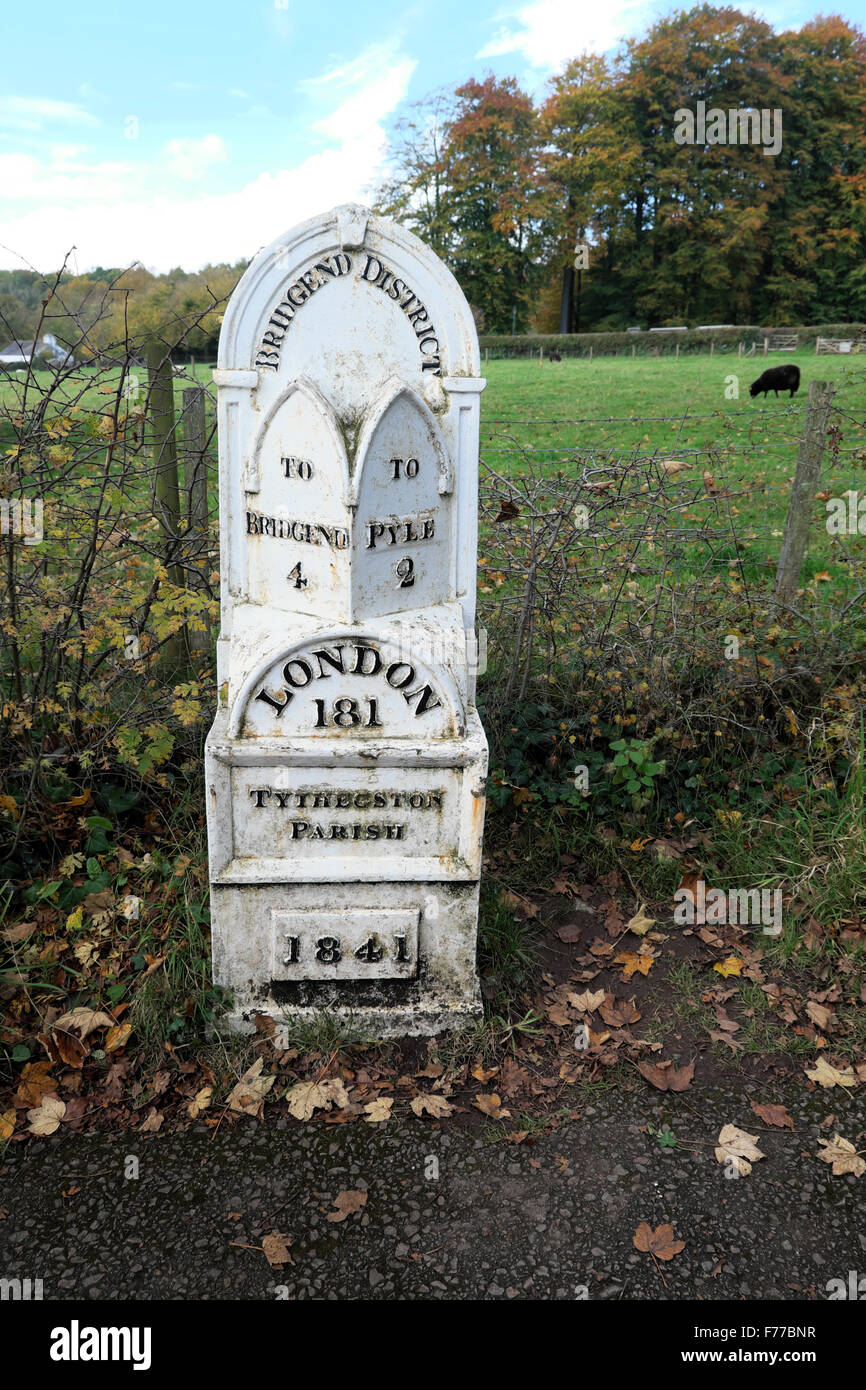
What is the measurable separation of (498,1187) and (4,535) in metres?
2.92

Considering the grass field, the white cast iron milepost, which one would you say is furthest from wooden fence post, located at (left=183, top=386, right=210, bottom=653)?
the white cast iron milepost

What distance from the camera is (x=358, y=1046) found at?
10.6 ft

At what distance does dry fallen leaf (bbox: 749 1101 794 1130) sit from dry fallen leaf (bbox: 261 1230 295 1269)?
152 cm

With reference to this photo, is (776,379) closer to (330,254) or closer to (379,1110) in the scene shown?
(330,254)

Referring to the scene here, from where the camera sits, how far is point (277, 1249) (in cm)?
254

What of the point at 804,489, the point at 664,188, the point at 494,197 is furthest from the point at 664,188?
the point at 804,489

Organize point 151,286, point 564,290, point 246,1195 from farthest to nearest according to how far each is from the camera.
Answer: point 564,290, point 151,286, point 246,1195

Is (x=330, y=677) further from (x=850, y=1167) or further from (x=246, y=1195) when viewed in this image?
(x=850, y=1167)

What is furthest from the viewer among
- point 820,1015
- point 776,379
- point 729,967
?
point 776,379

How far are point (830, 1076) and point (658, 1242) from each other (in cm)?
95

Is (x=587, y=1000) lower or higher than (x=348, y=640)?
lower

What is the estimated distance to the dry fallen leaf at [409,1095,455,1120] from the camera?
2986 millimetres

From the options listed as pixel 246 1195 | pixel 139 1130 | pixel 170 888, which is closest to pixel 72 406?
pixel 170 888
